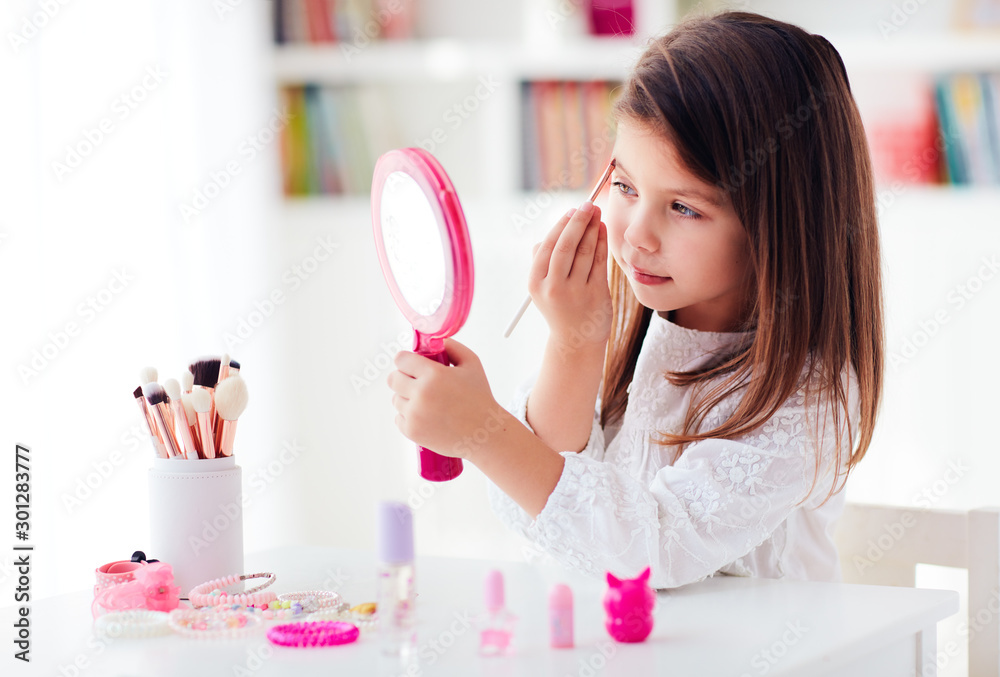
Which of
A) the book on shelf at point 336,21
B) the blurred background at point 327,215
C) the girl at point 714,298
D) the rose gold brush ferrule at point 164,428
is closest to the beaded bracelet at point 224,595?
the rose gold brush ferrule at point 164,428

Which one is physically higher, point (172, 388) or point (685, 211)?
point (685, 211)

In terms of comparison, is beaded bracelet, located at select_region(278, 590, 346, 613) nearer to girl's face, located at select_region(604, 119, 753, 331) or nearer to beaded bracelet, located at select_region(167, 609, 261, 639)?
beaded bracelet, located at select_region(167, 609, 261, 639)

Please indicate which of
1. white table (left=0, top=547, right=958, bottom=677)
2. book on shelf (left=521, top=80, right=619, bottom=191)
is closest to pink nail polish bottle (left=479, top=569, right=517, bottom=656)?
white table (left=0, top=547, right=958, bottom=677)

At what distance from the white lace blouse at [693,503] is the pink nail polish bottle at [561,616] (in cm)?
14

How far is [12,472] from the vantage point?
146cm

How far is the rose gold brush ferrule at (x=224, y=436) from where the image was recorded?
2.96 feet

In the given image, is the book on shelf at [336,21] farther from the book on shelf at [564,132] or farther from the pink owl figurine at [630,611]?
the pink owl figurine at [630,611]

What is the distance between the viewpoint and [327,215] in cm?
230

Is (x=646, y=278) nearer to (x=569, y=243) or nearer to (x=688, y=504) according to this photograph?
(x=569, y=243)

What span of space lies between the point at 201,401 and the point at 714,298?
548 mm

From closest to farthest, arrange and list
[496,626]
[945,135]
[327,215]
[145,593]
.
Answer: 1. [496,626]
2. [145,593]
3. [945,135]
4. [327,215]

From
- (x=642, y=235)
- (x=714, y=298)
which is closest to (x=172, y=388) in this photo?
(x=642, y=235)

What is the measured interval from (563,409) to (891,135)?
1.34 metres

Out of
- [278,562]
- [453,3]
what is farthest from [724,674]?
[453,3]
